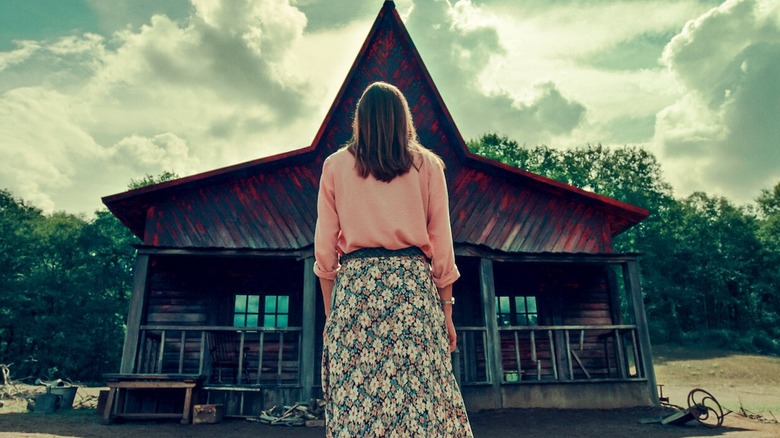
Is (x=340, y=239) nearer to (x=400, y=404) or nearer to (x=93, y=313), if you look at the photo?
(x=400, y=404)

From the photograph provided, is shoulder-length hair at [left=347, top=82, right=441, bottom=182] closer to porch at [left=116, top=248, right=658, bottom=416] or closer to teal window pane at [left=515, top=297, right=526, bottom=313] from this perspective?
porch at [left=116, top=248, right=658, bottom=416]

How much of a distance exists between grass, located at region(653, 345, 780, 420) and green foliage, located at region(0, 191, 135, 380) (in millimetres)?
27677

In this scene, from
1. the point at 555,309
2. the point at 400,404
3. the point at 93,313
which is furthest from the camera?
the point at 93,313

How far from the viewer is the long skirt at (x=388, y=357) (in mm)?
2145

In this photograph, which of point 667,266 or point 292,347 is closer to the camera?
point 292,347

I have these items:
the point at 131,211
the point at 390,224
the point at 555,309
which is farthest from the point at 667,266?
the point at 390,224

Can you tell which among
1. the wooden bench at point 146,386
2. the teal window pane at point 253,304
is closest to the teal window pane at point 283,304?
the teal window pane at point 253,304

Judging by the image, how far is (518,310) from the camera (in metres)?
12.7

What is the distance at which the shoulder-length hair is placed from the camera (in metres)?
2.30

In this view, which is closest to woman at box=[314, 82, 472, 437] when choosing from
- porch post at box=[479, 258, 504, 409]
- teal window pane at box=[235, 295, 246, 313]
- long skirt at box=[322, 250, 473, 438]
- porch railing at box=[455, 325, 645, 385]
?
long skirt at box=[322, 250, 473, 438]

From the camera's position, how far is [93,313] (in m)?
28.9

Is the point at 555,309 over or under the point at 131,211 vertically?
under

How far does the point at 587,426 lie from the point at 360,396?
657 cm

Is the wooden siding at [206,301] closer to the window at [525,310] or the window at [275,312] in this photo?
the window at [275,312]
